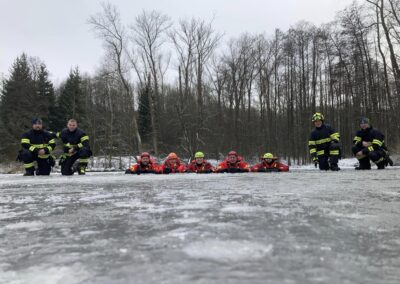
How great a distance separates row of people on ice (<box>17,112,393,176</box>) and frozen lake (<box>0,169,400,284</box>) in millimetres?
6706

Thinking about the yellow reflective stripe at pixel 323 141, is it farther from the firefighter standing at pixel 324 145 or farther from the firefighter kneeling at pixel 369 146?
the firefighter kneeling at pixel 369 146

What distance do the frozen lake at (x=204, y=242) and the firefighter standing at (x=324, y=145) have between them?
6.81 meters

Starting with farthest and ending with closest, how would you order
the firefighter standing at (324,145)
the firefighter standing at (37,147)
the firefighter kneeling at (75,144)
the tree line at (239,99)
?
the tree line at (239,99) < the firefighter standing at (324,145) < the firefighter kneeling at (75,144) < the firefighter standing at (37,147)

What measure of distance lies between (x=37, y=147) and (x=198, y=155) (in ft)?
A: 14.5

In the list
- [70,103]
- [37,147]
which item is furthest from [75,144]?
[70,103]

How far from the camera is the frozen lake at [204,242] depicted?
1.44 metres

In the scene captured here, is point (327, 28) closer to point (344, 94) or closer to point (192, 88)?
point (344, 94)

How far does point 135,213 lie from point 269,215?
104 centimetres

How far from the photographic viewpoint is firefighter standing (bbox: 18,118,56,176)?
9.49 m

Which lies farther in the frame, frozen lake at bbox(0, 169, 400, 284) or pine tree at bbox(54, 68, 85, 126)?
pine tree at bbox(54, 68, 85, 126)

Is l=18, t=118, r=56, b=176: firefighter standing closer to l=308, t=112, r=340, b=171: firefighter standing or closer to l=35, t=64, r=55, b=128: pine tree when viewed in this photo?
l=308, t=112, r=340, b=171: firefighter standing

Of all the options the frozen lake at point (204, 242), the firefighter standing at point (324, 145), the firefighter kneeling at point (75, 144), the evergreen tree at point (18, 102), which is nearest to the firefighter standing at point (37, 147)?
the firefighter kneeling at point (75, 144)

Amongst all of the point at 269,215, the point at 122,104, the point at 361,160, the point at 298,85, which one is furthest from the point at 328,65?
the point at 269,215

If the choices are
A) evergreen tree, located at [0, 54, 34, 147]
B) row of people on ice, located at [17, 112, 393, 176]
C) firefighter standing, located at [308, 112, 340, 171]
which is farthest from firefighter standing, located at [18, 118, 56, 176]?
evergreen tree, located at [0, 54, 34, 147]
